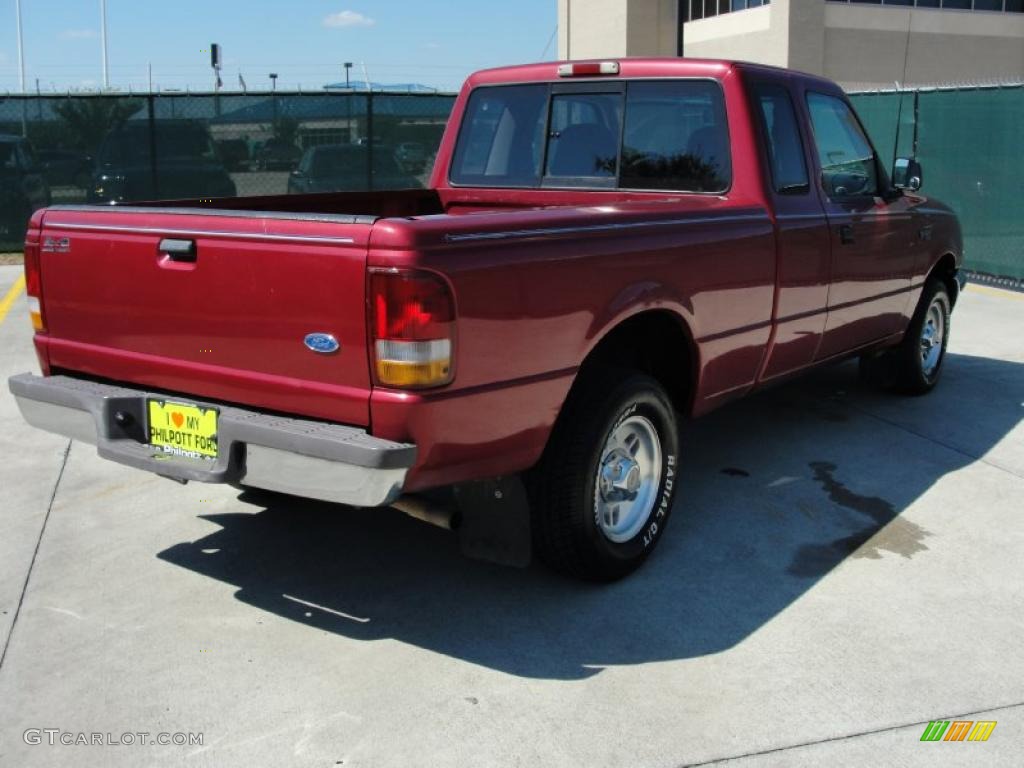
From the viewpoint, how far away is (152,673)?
141 inches

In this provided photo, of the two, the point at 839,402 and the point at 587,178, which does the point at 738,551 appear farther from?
the point at 839,402

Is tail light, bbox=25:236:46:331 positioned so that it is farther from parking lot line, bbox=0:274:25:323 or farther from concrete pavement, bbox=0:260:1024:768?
parking lot line, bbox=0:274:25:323

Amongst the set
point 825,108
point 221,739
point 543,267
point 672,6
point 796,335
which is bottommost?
point 221,739

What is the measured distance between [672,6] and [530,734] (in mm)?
38554

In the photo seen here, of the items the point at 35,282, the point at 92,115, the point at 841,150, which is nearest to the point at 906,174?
the point at 841,150

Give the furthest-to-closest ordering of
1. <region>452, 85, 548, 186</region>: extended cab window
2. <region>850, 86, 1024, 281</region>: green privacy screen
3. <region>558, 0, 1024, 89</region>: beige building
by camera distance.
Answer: <region>558, 0, 1024, 89</region>: beige building < <region>850, 86, 1024, 281</region>: green privacy screen < <region>452, 85, 548, 186</region>: extended cab window

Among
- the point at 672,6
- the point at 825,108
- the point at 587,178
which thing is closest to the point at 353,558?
the point at 587,178

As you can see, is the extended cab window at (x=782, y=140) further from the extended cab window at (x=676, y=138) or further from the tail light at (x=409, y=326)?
the tail light at (x=409, y=326)

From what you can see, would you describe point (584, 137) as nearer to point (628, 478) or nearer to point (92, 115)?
point (628, 478)

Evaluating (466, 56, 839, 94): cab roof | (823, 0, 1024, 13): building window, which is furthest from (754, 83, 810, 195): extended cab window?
(823, 0, 1024, 13): building window

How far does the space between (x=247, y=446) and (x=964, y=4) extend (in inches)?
1403

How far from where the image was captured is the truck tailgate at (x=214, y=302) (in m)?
3.38

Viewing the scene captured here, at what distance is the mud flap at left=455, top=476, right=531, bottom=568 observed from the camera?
3.87m

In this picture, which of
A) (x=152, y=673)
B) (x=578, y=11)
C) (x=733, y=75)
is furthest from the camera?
(x=578, y=11)
